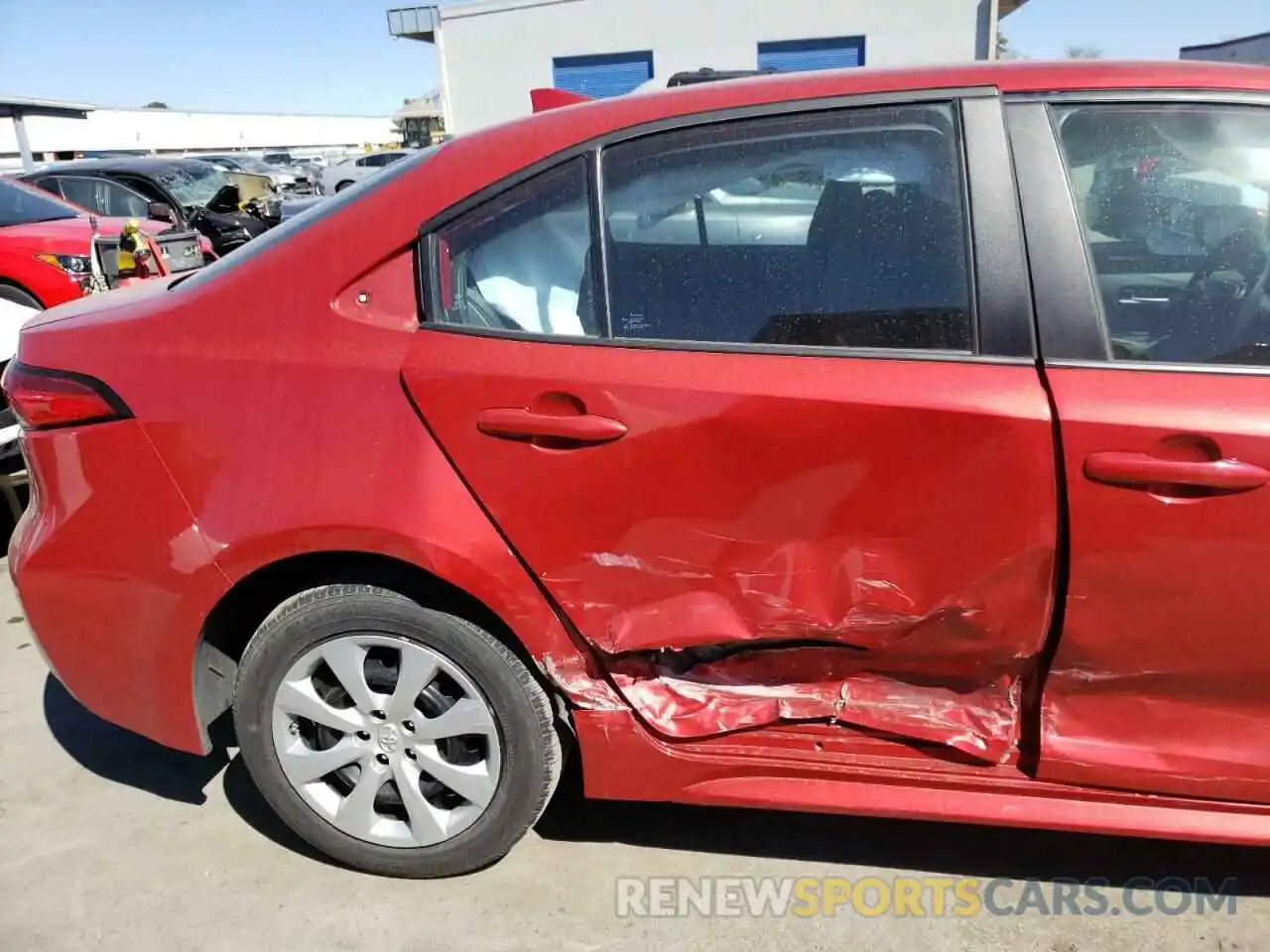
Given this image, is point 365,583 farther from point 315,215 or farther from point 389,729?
point 315,215

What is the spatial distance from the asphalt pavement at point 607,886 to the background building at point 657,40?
18.9 meters

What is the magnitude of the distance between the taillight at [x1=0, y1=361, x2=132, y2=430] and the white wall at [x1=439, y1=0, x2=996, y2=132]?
19.9m

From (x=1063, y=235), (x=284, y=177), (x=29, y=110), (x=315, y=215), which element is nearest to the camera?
(x=1063, y=235)

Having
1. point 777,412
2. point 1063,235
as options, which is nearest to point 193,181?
point 777,412

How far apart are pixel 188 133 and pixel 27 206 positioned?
6455 centimetres

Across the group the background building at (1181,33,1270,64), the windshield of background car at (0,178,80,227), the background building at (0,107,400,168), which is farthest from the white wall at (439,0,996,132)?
the background building at (0,107,400,168)

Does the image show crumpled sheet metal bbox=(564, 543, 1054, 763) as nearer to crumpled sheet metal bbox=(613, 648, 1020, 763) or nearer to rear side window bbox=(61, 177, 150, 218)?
crumpled sheet metal bbox=(613, 648, 1020, 763)

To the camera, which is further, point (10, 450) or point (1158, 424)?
point (10, 450)

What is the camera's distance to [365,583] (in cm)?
203

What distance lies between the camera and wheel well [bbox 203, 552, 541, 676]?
2.02 m

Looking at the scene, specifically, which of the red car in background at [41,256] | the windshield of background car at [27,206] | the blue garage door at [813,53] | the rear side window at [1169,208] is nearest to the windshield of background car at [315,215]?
the rear side window at [1169,208]

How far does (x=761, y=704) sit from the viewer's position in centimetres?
203

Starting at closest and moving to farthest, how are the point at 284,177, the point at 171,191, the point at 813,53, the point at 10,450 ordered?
1. the point at 10,450
2. the point at 171,191
3. the point at 813,53
4. the point at 284,177

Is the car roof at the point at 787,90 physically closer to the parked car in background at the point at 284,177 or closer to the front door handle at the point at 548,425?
the front door handle at the point at 548,425
